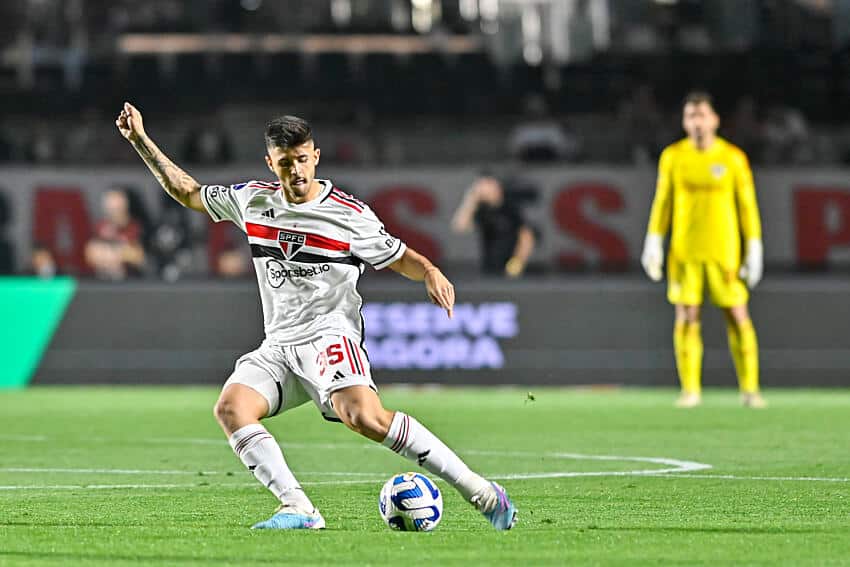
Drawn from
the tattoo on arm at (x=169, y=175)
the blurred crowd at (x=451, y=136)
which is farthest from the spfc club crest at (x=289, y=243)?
the blurred crowd at (x=451, y=136)

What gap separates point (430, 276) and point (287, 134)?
77 centimetres

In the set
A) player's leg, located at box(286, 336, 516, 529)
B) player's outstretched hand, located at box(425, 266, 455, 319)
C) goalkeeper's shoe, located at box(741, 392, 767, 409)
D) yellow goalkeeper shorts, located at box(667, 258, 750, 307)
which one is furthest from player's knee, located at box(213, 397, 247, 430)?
goalkeeper's shoe, located at box(741, 392, 767, 409)

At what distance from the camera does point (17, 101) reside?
23.3 metres

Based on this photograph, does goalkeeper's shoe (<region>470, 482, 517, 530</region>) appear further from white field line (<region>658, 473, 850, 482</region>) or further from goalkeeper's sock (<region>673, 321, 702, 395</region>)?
goalkeeper's sock (<region>673, 321, 702, 395</region>)

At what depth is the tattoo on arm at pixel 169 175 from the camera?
7.08 meters

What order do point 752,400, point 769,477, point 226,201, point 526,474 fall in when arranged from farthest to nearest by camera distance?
point 752,400 < point 526,474 < point 769,477 < point 226,201

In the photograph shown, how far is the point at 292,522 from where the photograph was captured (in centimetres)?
631

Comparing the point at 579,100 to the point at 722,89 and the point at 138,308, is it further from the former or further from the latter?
the point at 138,308

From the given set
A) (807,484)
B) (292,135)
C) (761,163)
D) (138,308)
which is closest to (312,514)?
(292,135)

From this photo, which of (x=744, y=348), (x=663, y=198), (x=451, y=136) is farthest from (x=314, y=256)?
(x=451, y=136)

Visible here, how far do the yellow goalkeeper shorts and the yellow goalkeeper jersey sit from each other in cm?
6

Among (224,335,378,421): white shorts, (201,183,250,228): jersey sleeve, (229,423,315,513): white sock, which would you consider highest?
(201,183,250,228): jersey sleeve

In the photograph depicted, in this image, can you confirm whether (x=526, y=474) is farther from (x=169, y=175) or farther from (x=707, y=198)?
(x=707, y=198)

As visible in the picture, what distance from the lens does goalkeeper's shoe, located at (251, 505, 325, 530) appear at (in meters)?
6.29
